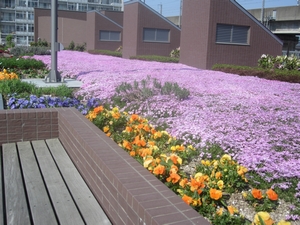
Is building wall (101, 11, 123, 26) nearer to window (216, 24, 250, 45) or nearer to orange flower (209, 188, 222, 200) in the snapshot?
window (216, 24, 250, 45)

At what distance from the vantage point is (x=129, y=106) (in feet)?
23.2

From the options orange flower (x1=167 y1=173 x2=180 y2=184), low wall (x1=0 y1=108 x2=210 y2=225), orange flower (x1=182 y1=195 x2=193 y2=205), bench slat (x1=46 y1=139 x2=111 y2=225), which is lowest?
bench slat (x1=46 y1=139 x2=111 y2=225)

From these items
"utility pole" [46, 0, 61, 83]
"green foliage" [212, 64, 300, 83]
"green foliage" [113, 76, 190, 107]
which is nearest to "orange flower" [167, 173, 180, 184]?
"green foliage" [113, 76, 190, 107]

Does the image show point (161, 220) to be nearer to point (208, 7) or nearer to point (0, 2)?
point (208, 7)

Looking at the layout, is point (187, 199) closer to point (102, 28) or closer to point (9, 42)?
point (102, 28)

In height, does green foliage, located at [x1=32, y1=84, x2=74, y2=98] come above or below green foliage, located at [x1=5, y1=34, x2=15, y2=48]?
below

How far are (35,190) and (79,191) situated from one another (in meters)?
0.40

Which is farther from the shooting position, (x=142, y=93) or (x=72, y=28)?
(x=72, y=28)

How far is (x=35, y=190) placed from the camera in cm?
329

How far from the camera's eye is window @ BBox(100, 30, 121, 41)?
1460 inches

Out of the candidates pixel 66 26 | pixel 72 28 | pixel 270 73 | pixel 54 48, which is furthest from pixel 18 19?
pixel 270 73

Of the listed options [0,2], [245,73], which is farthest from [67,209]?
[0,2]

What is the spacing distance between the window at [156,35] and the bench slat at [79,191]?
78.2ft

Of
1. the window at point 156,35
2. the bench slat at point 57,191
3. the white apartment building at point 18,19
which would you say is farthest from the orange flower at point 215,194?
the white apartment building at point 18,19
